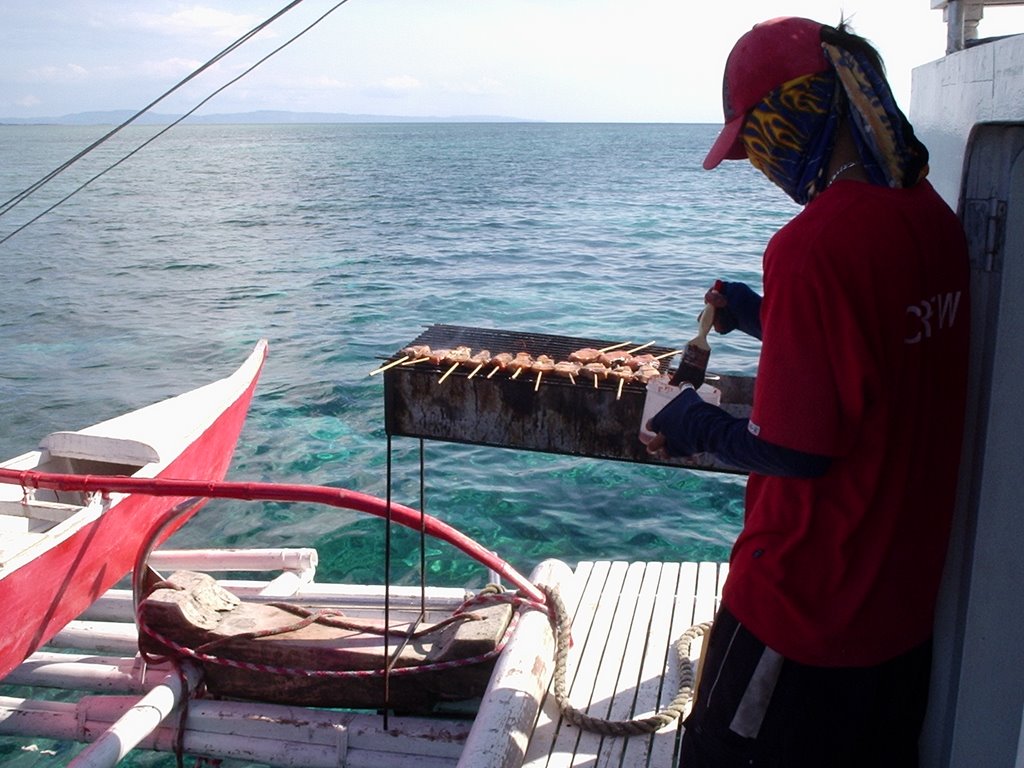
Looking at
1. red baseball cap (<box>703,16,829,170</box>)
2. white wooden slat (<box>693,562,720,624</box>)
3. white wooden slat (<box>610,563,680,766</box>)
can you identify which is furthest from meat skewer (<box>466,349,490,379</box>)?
white wooden slat (<box>693,562,720,624</box>)

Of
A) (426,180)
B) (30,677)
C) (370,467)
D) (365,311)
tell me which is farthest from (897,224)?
(426,180)

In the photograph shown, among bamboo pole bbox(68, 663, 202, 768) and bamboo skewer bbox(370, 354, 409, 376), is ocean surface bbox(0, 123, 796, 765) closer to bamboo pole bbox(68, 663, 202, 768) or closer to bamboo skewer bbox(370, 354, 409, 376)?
bamboo skewer bbox(370, 354, 409, 376)

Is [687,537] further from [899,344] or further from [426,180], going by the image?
[426,180]

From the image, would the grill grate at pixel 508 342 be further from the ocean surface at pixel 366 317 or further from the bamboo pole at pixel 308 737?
the bamboo pole at pixel 308 737

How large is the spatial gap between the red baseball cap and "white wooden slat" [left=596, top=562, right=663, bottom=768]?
268cm

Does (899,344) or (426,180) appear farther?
(426,180)

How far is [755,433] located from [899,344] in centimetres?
36

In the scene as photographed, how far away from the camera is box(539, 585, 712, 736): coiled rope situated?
417cm

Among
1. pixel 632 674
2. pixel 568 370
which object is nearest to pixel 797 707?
pixel 568 370

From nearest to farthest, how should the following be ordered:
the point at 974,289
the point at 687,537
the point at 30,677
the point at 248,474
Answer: the point at 974,289
the point at 30,677
the point at 687,537
the point at 248,474

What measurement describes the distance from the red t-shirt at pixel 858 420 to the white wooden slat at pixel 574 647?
188 cm

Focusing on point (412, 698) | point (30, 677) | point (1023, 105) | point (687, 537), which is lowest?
point (687, 537)

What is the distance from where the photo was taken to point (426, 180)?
62.8m

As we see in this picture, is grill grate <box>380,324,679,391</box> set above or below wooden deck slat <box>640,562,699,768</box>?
above
